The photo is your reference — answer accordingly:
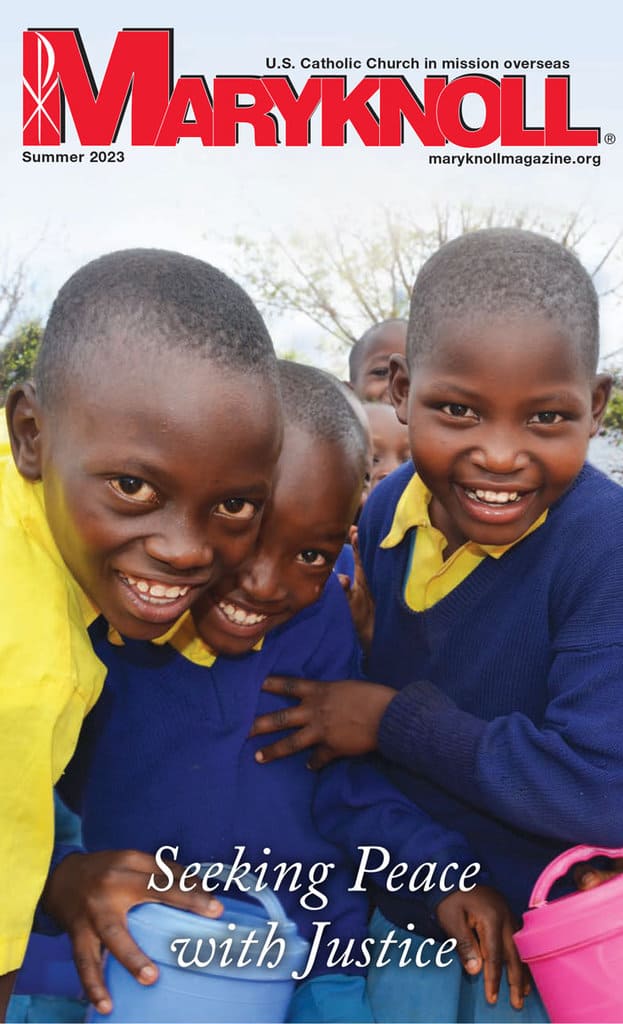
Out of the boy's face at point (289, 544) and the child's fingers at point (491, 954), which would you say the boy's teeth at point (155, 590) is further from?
the child's fingers at point (491, 954)

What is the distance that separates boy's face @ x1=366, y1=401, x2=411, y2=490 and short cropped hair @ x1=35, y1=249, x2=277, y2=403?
1964mm

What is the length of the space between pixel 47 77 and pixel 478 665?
1.80 m

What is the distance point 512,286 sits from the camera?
1821 mm

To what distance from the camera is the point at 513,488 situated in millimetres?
1849

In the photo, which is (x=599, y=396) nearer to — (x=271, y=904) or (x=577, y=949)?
(x=577, y=949)

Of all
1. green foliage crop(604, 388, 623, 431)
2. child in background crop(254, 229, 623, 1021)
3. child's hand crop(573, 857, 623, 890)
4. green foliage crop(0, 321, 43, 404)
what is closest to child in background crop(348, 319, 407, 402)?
child in background crop(254, 229, 623, 1021)

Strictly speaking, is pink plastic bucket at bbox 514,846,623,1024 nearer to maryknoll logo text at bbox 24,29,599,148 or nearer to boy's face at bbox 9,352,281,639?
boy's face at bbox 9,352,281,639

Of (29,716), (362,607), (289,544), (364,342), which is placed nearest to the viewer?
(29,716)

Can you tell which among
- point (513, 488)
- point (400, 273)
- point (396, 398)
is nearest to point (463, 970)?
point (513, 488)

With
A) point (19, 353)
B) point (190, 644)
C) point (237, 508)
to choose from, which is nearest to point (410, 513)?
point (190, 644)

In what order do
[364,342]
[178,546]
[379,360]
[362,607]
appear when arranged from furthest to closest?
[364,342] < [379,360] < [362,607] < [178,546]

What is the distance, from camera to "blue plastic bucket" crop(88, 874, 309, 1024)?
5.07 feet

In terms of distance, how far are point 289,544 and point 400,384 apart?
43 cm

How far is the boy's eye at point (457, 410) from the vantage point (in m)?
1.87
